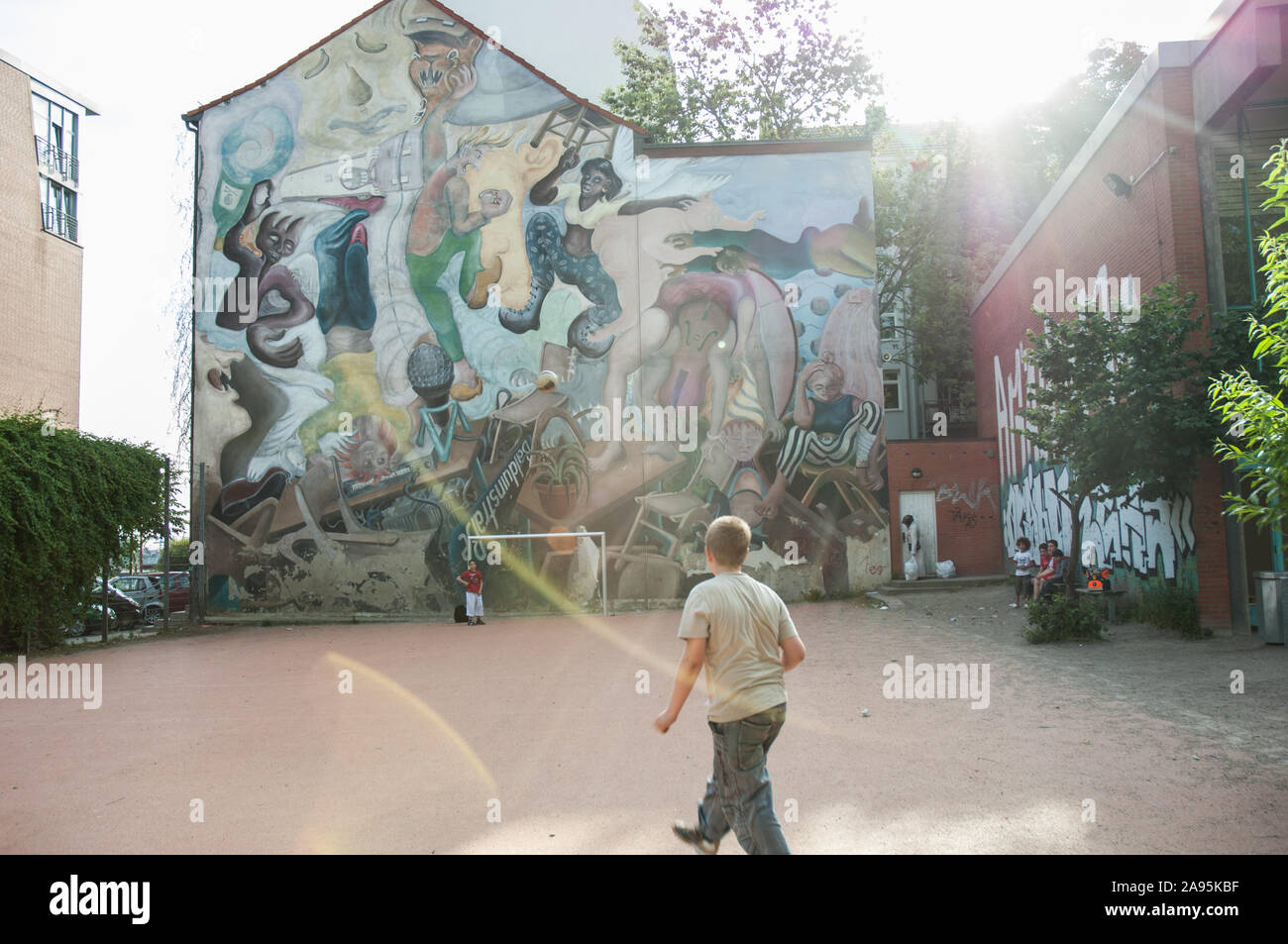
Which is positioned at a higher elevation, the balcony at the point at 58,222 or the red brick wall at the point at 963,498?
the balcony at the point at 58,222

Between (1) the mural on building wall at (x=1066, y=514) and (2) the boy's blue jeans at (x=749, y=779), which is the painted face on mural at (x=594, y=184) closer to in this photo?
(1) the mural on building wall at (x=1066, y=514)

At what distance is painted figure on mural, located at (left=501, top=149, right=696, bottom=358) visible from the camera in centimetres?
2169

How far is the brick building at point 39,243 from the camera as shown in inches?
1426

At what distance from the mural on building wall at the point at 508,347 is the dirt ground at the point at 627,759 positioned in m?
8.09

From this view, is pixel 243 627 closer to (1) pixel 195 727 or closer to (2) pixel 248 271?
(2) pixel 248 271

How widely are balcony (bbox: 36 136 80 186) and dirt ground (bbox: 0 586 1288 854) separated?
34.6 meters

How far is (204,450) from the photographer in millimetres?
22422

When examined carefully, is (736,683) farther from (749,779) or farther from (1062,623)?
(1062,623)

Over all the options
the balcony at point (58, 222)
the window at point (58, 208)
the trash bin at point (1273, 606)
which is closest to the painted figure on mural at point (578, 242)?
the trash bin at point (1273, 606)

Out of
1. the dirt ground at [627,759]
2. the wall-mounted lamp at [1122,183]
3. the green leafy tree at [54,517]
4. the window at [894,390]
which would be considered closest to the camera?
the dirt ground at [627,759]

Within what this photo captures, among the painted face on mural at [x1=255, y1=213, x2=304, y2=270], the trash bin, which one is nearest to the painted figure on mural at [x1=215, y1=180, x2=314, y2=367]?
the painted face on mural at [x1=255, y1=213, x2=304, y2=270]

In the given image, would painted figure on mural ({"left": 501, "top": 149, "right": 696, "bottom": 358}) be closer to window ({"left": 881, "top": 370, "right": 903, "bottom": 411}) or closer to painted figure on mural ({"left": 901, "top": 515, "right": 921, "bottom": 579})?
painted figure on mural ({"left": 901, "top": 515, "right": 921, "bottom": 579})

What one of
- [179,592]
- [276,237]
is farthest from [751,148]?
[179,592]
